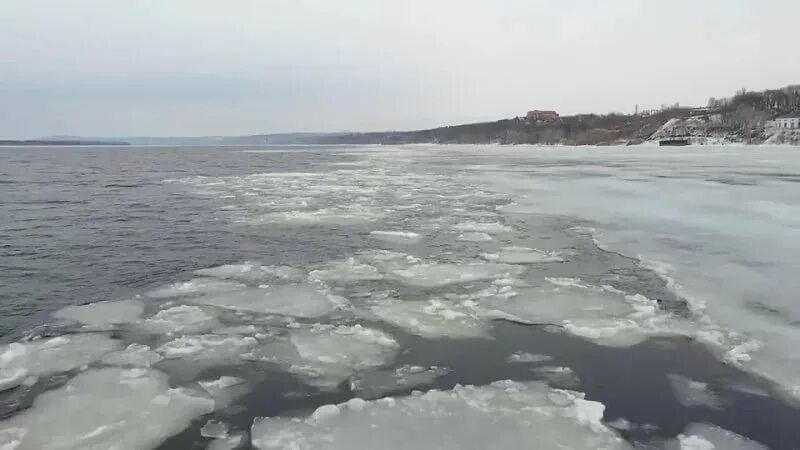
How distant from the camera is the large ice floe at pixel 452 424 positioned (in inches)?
143

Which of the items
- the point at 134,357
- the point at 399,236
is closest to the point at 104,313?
the point at 134,357

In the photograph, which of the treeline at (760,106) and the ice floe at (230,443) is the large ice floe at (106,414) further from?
the treeline at (760,106)

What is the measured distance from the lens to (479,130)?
165000mm

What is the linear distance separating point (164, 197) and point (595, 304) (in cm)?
1612

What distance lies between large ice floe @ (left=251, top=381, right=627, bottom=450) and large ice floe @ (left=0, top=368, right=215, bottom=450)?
27.7 inches

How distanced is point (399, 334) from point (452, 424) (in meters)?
1.80

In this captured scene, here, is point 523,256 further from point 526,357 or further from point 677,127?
point 677,127

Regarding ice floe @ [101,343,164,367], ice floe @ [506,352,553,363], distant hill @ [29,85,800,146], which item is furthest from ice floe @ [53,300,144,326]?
distant hill @ [29,85,800,146]

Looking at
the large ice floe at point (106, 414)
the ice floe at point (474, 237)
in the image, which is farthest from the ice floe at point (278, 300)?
the ice floe at point (474, 237)

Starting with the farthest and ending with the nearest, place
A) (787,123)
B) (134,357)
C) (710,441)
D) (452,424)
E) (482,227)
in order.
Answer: (787,123), (482,227), (134,357), (452,424), (710,441)

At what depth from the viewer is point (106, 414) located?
3.97 meters

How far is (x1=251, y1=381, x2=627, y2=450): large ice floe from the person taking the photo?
11.9 ft

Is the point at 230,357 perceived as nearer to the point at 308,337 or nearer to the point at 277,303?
the point at 308,337

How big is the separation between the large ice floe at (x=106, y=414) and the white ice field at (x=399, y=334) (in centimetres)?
1
